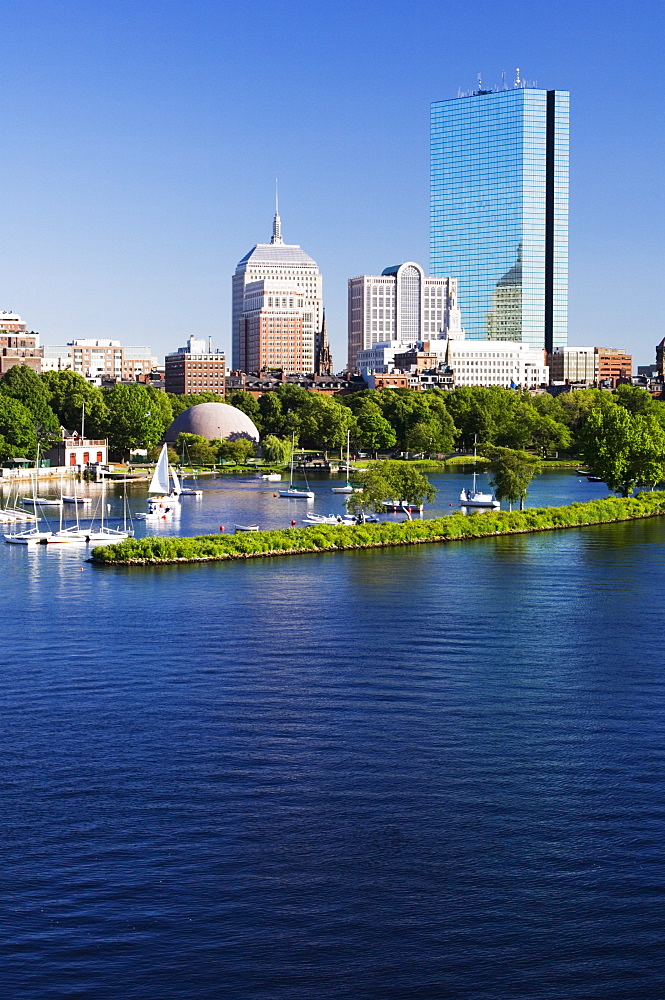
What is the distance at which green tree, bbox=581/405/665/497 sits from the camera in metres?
114

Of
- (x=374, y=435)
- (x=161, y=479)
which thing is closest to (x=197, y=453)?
(x=374, y=435)

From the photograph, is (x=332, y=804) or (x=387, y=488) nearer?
(x=332, y=804)

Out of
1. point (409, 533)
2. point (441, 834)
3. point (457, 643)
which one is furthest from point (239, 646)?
point (409, 533)

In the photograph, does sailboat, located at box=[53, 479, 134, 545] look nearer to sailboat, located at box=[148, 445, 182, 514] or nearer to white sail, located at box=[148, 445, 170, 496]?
sailboat, located at box=[148, 445, 182, 514]

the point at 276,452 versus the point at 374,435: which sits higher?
the point at 374,435

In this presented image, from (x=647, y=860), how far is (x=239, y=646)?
23.8 meters

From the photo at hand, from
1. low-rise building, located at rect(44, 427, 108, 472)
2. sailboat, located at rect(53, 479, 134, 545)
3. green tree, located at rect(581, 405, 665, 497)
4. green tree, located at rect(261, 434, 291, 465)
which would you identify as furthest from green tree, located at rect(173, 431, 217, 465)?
sailboat, located at rect(53, 479, 134, 545)

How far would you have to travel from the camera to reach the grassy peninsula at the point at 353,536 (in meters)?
74.2

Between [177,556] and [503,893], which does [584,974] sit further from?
[177,556]

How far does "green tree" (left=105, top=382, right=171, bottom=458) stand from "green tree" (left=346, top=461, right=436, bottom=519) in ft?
276

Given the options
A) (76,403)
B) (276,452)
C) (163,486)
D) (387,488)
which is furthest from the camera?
(76,403)

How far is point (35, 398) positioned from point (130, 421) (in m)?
13.6

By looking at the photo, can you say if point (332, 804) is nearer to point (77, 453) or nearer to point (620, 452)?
point (620, 452)

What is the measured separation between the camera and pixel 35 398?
6909 inches
